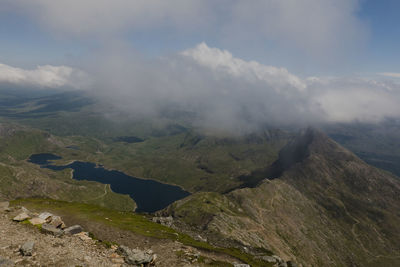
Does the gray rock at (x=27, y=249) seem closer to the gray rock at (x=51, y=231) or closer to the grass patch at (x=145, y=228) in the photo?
the gray rock at (x=51, y=231)

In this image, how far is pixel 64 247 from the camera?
34.2 metres

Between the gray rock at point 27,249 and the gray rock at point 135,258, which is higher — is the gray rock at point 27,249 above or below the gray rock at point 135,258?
above

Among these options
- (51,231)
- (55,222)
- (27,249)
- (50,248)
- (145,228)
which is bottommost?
(145,228)

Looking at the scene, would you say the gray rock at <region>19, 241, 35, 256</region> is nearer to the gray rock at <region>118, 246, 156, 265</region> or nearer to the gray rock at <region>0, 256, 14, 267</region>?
the gray rock at <region>0, 256, 14, 267</region>

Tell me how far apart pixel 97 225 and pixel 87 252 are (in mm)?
32871

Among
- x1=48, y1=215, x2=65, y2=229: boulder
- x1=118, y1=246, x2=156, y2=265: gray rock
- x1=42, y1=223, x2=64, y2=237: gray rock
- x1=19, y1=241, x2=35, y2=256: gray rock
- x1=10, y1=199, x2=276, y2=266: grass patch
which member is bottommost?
x1=10, y1=199, x2=276, y2=266: grass patch

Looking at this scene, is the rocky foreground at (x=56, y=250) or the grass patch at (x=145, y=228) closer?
the rocky foreground at (x=56, y=250)

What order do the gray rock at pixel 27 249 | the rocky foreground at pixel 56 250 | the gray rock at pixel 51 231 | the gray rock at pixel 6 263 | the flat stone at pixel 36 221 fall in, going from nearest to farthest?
the gray rock at pixel 6 263 < the gray rock at pixel 27 249 < the rocky foreground at pixel 56 250 < the gray rock at pixel 51 231 < the flat stone at pixel 36 221

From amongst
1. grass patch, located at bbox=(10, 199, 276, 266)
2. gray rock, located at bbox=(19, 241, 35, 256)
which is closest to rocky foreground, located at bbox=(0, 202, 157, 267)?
gray rock, located at bbox=(19, 241, 35, 256)

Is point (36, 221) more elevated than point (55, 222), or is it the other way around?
point (36, 221)

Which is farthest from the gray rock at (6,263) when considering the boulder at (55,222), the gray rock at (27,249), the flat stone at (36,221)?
the boulder at (55,222)

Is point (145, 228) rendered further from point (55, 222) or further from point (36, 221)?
point (36, 221)

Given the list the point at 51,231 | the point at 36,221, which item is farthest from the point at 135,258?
the point at 36,221

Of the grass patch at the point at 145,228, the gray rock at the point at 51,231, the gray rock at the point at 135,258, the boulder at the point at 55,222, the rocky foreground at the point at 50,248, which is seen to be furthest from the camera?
the grass patch at the point at 145,228
